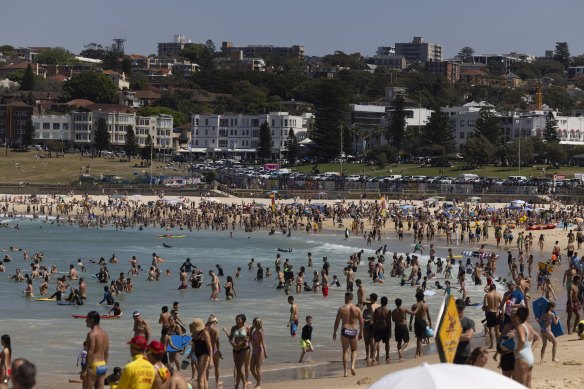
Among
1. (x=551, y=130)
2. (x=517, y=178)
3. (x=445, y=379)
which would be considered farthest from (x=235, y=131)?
(x=445, y=379)

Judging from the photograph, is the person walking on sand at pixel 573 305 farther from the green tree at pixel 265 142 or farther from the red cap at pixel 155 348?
the green tree at pixel 265 142

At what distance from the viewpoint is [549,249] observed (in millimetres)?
39969

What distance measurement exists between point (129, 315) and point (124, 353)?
5.12 m

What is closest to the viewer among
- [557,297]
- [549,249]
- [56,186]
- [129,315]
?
[129,315]

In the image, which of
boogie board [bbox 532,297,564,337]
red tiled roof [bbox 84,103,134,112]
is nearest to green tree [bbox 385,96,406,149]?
red tiled roof [bbox 84,103,134,112]

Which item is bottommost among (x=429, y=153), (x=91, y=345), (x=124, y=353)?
(x=124, y=353)

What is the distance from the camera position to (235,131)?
10750 cm

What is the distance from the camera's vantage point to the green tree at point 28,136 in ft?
350

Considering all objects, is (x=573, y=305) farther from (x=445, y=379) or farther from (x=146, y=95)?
(x=146, y=95)

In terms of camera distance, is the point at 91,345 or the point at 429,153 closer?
the point at 91,345

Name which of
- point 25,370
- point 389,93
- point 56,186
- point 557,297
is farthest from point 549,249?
point 389,93

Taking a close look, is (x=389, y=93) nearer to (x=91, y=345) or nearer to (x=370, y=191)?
(x=370, y=191)

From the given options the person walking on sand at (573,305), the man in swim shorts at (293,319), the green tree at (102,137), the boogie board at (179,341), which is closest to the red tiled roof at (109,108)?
the green tree at (102,137)

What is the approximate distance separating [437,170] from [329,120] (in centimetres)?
1530
